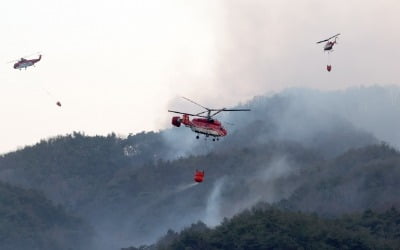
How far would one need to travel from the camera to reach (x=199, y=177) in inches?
7741
